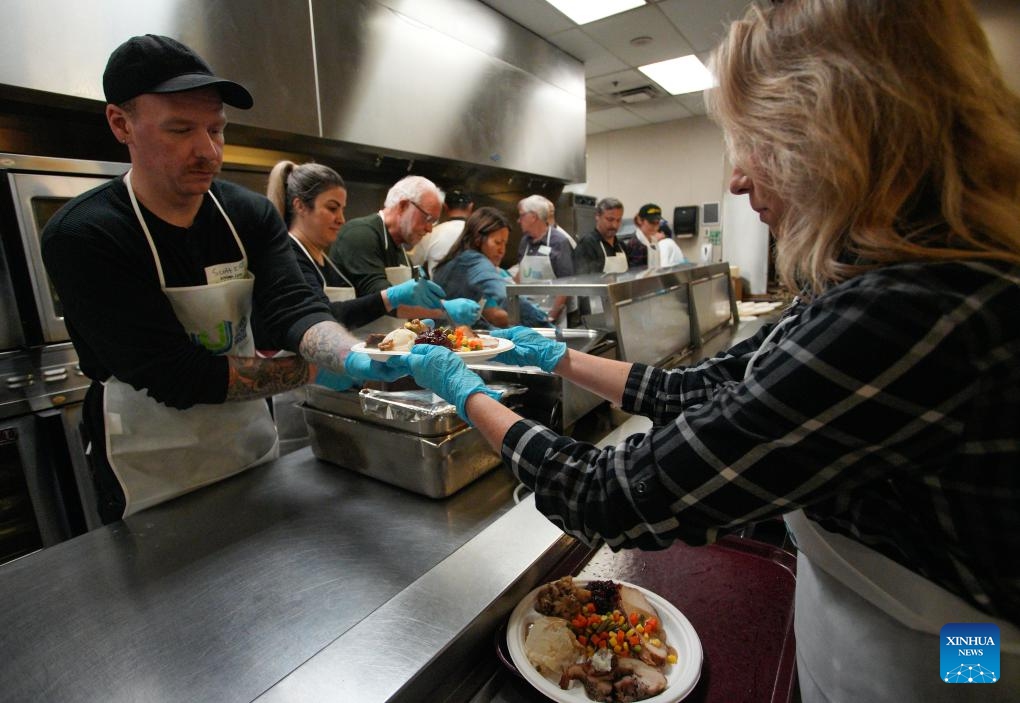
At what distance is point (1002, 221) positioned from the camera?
0.58 m

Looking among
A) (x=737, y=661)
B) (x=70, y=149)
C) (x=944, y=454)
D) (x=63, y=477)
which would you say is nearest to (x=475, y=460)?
(x=737, y=661)

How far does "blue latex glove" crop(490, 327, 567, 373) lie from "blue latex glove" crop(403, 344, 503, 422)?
233mm

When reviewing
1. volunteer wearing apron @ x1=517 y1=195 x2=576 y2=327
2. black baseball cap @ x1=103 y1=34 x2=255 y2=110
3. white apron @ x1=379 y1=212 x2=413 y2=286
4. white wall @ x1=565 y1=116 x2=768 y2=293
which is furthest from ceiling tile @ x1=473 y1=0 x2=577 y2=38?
black baseball cap @ x1=103 y1=34 x2=255 y2=110

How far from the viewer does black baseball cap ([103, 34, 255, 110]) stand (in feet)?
3.78

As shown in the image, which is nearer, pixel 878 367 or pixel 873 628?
pixel 878 367

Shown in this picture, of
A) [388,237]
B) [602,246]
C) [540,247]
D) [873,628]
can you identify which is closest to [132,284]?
[873,628]

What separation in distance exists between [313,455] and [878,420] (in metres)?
1.36

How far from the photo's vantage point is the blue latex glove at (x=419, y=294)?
206 cm

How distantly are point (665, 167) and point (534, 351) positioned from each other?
744 cm

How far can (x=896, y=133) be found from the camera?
23.6 inches

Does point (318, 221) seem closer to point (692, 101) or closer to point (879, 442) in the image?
point (879, 442)

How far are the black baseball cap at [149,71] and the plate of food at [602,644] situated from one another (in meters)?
1.30

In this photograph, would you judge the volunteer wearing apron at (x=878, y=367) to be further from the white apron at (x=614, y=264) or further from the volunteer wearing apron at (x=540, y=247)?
the white apron at (x=614, y=264)

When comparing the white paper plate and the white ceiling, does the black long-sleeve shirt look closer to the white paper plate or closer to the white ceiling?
the white paper plate
